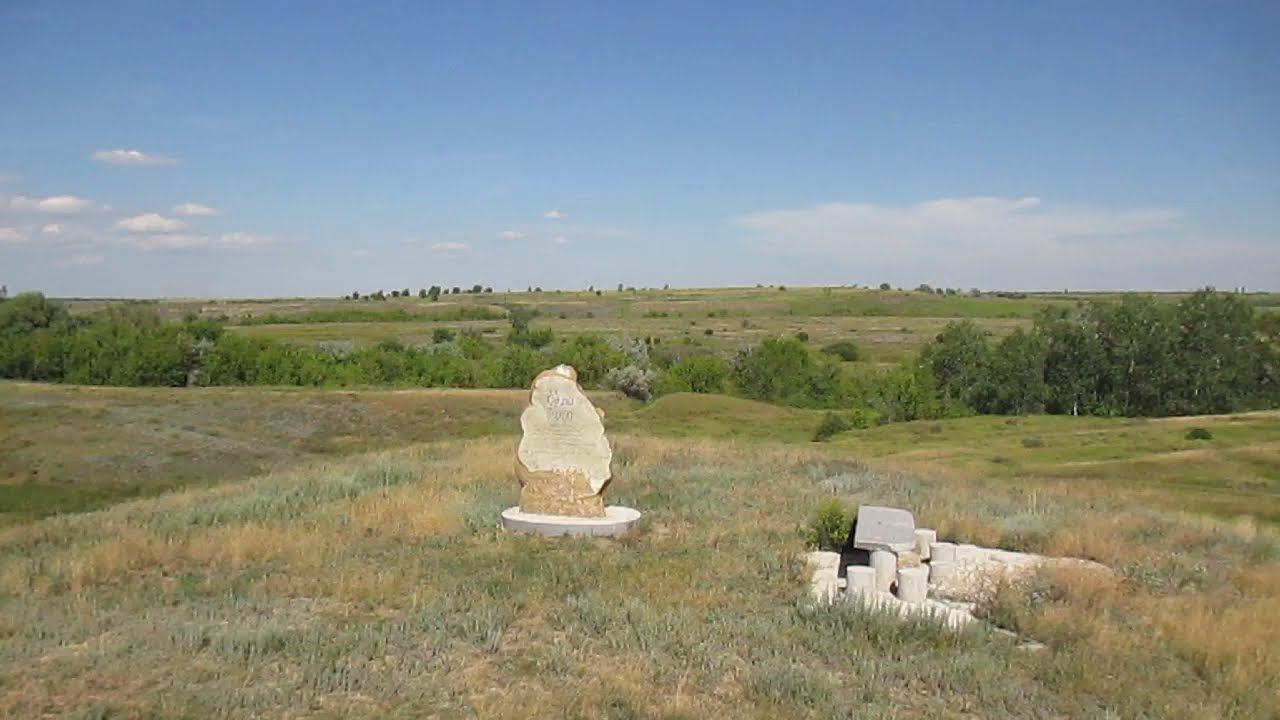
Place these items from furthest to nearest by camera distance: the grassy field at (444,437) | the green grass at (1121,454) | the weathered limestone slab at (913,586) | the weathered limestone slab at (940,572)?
the grassy field at (444,437)
the green grass at (1121,454)
the weathered limestone slab at (940,572)
the weathered limestone slab at (913,586)

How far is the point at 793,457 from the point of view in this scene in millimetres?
25734

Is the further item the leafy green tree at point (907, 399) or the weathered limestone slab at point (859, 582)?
the leafy green tree at point (907, 399)

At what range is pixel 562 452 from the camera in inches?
632

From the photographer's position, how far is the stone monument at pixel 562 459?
15883mm

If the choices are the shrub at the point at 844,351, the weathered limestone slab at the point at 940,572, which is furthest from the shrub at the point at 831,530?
the shrub at the point at 844,351

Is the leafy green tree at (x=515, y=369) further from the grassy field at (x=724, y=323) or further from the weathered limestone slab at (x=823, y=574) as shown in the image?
the weathered limestone slab at (x=823, y=574)

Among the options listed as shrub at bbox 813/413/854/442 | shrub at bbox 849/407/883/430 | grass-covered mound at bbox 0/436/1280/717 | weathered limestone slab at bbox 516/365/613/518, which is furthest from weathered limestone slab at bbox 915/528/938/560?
shrub at bbox 849/407/883/430

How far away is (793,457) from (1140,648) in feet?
52.2

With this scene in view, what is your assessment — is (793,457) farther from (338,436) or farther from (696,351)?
(696,351)

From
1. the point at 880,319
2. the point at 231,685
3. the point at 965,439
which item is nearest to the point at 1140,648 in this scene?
the point at 231,685

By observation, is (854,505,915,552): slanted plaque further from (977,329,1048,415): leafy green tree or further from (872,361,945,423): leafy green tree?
(977,329,1048,415): leafy green tree

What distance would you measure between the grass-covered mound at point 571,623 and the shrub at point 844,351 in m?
90.0

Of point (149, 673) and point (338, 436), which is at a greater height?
point (149, 673)

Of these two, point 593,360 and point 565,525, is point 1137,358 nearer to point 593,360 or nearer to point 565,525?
point 593,360
